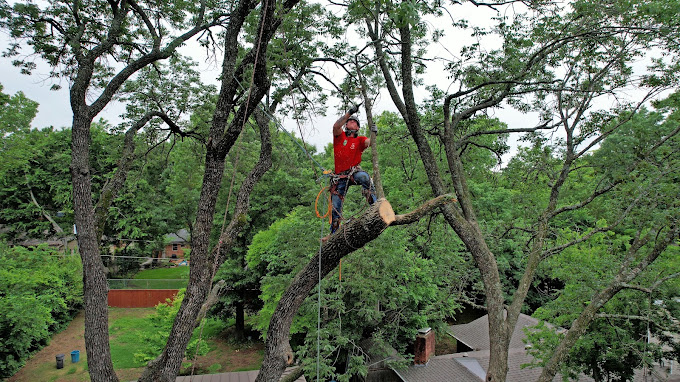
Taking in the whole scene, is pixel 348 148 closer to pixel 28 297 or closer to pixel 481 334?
pixel 28 297

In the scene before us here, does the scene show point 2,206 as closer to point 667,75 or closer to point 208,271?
point 208,271

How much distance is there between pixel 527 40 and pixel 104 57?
6.70 metres

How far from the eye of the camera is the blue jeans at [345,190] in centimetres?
460

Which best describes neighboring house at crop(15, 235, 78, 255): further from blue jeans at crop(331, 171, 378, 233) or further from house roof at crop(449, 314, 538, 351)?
blue jeans at crop(331, 171, 378, 233)

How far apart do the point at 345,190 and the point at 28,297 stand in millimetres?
12155

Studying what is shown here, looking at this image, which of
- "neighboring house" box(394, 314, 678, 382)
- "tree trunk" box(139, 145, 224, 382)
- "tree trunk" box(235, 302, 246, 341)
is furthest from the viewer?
"tree trunk" box(235, 302, 246, 341)

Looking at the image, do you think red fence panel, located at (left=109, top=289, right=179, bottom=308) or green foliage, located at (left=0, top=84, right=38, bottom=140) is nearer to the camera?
green foliage, located at (left=0, top=84, right=38, bottom=140)

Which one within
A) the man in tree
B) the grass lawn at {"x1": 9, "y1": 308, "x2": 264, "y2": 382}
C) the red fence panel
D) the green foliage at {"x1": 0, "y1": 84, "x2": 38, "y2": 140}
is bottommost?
the grass lawn at {"x1": 9, "y1": 308, "x2": 264, "y2": 382}

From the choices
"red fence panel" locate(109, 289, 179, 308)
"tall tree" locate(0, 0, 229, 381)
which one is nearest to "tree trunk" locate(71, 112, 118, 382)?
"tall tree" locate(0, 0, 229, 381)

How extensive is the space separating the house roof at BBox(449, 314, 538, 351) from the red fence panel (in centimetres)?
1557

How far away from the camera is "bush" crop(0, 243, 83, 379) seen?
11.2 meters

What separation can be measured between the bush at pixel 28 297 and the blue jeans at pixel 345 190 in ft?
37.2

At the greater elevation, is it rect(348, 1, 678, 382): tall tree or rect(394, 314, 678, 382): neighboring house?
rect(348, 1, 678, 382): tall tree

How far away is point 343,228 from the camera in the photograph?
3811 millimetres
